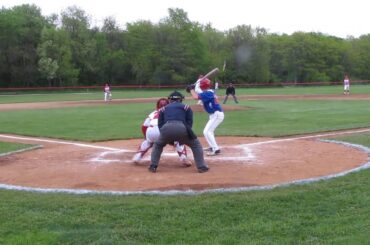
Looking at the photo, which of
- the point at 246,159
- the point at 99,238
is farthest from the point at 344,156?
the point at 99,238

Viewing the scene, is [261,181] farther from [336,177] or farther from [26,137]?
[26,137]

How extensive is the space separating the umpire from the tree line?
2103 inches

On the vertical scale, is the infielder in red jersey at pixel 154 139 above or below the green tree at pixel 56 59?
below

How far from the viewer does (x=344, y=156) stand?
1058 cm

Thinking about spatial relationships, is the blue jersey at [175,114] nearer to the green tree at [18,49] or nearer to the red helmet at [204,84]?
the red helmet at [204,84]

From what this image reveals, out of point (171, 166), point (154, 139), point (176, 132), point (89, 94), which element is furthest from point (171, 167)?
Answer: point (89, 94)

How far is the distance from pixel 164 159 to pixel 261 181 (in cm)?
Result: 288

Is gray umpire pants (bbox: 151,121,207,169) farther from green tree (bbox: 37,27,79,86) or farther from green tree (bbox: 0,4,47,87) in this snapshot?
green tree (bbox: 0,4,47,87)

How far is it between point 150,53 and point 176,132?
77218 mm

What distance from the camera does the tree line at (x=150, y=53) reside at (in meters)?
72.5

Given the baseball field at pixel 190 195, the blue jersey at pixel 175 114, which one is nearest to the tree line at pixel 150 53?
the baseball field at pixel 190 195

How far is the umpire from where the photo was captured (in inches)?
356

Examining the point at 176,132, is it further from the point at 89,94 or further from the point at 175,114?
the point at 89,94

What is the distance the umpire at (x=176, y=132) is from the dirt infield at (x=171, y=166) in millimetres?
231
